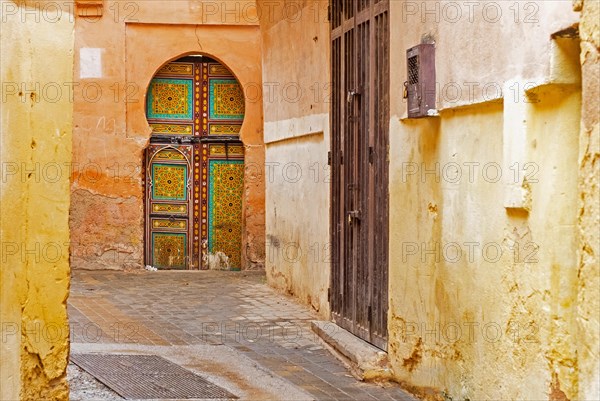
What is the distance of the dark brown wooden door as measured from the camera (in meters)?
8.17

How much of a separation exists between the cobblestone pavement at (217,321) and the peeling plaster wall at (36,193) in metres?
2.13

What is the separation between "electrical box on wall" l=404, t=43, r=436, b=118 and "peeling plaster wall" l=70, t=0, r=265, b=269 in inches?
329

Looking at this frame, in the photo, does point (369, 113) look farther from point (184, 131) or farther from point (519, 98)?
point (184, 131)

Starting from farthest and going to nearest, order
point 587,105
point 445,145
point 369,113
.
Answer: point 369,113
point 445,145
point 587,105

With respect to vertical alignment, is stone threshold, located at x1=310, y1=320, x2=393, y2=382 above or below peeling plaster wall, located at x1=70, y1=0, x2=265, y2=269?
below

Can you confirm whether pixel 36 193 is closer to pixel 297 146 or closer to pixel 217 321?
pixel 217 321

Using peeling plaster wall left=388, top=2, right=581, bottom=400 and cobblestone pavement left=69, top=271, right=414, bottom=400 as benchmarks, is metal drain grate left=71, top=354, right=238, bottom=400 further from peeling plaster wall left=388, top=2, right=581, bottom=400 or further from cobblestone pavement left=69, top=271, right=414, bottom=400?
peeling plaster wall left=388, top=2, right=581, bottom=400

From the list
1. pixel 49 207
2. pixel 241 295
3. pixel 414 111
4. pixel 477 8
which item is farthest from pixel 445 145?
pixel 241 295

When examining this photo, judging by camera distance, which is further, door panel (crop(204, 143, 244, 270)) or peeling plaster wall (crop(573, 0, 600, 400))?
door panel (crop(204, 143, 244, 270))

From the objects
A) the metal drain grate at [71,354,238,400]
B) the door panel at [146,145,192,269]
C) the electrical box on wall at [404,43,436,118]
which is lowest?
the metal drain grate at [71,354,238,400]

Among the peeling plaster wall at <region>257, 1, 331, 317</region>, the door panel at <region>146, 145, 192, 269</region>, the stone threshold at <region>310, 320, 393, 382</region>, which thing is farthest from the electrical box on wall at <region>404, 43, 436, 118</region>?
the door panel at <region>146, 145, 192, 269</region>

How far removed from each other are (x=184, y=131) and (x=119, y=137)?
102 centimetres

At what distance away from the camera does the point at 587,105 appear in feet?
12.8

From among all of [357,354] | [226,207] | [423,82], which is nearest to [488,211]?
[423,82]
